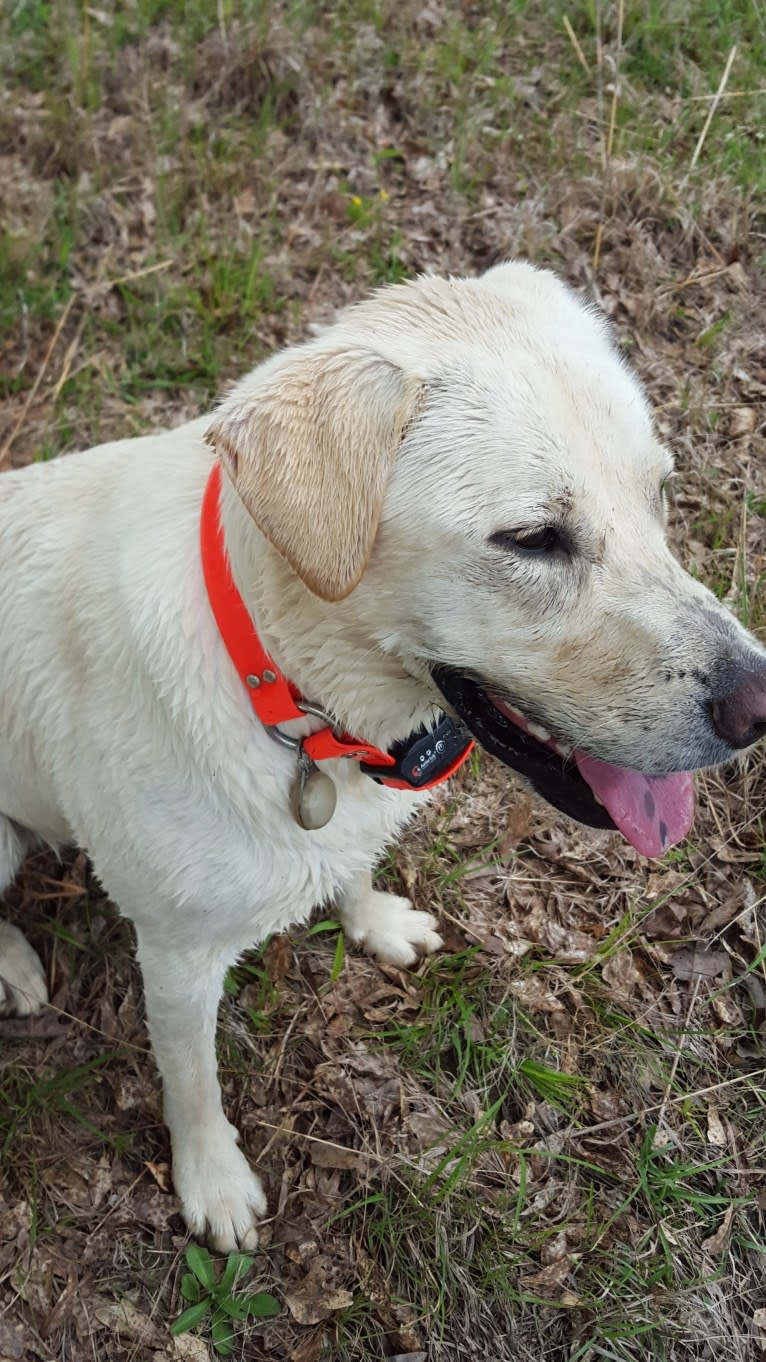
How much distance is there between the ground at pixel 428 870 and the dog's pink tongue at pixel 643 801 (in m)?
1.04

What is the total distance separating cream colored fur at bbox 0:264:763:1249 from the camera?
5.56 feet

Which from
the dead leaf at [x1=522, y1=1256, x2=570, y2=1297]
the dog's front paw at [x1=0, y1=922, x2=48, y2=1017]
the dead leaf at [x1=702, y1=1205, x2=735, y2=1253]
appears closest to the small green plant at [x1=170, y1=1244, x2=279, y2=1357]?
the dead leaf at [x1=522, y1=1256, x2=570, y2=1297]

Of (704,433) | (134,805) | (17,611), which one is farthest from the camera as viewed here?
(704,433)

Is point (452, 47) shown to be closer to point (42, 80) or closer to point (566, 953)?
point (42, 80)

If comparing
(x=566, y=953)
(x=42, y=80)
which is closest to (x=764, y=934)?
(x=566, y=953)

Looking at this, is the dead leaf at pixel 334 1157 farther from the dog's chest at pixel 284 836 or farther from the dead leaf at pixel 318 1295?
the dog's chest at pixel 284 836

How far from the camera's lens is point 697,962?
3.00 meters

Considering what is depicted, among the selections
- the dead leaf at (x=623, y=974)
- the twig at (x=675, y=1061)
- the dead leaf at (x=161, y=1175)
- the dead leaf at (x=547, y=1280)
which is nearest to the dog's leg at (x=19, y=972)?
the dead leaf at (x=161, y=1175)

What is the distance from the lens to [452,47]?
462 cm

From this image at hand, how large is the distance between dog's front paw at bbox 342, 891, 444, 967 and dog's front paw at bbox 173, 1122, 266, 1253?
26.0 inches

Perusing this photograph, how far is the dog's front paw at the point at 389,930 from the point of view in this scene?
300cm

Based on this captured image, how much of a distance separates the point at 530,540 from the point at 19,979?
2.15 m

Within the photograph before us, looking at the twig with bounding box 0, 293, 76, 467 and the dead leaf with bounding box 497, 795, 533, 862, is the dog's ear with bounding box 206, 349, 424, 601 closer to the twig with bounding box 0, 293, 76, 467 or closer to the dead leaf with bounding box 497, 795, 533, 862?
the dead leaf with bounding box 497, 795, 533, 862

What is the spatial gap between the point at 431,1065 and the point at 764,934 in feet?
3.52
